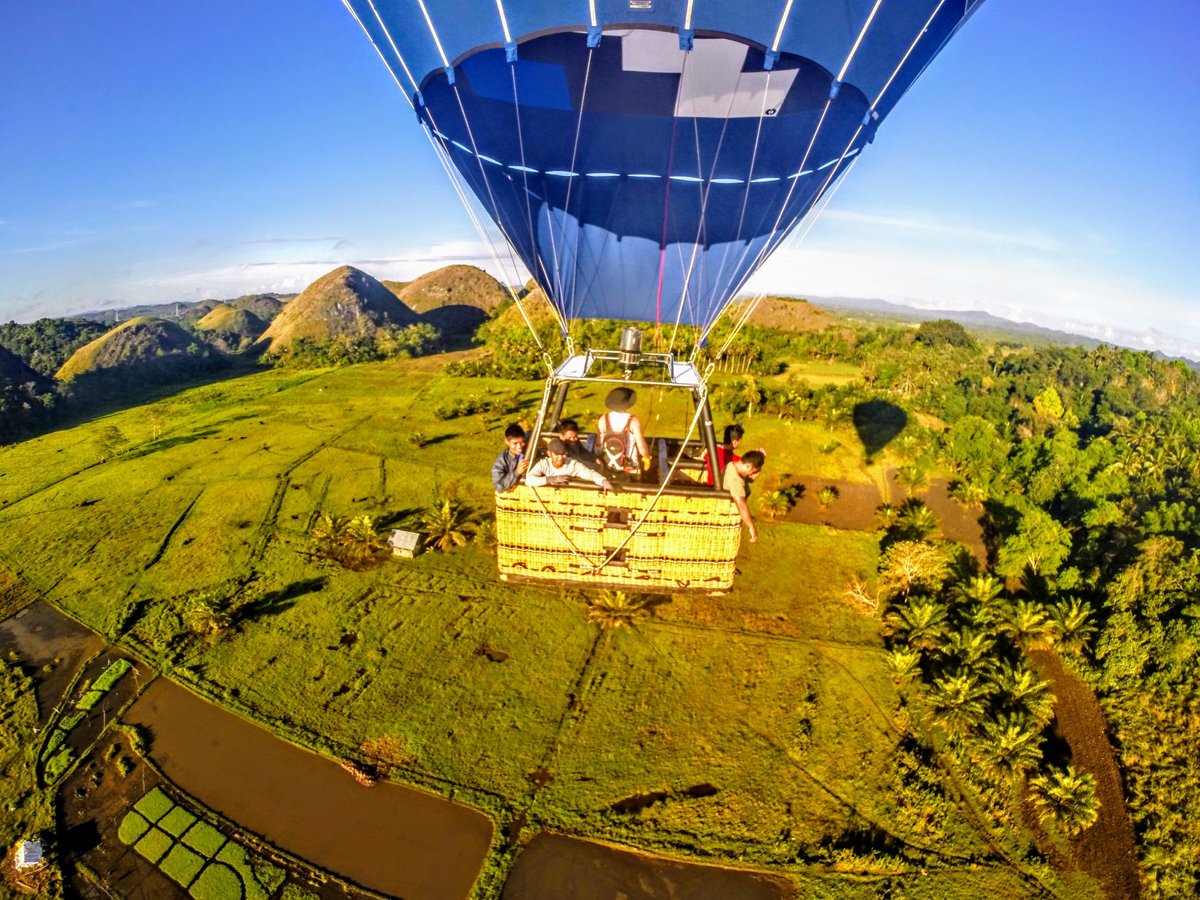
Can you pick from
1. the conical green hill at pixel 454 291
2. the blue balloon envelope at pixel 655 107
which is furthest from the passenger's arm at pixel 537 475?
the conical green hill at pixel 454 291

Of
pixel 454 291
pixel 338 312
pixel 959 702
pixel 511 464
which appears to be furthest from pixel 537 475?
pixel 454 291

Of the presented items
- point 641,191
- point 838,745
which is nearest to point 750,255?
point 641,191

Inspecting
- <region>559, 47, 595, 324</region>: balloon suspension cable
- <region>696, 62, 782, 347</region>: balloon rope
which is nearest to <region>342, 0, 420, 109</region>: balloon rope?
<region>559, 47, 595, 324</region>: balloon suspension cable

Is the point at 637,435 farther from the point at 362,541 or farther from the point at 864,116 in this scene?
the point at 362,541

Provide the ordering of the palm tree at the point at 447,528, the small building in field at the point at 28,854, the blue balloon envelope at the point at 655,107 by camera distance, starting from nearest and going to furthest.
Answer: the blue balloon envelope at the point at 655,107 < the small building in field at the point at 28,854 < the palm tree at the point at 447,528

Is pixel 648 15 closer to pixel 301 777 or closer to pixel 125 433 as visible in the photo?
pixel 301 777

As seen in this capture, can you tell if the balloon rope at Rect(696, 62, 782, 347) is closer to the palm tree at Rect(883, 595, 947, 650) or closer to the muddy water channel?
the palm tree at Rect(883, 595, 947, 650)

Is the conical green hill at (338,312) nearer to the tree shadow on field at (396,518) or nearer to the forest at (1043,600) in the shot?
the tree shadow on field at (396,518)
